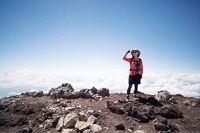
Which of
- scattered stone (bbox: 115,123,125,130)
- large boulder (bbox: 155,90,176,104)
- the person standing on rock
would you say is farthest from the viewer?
large boulder (bbox: 155,90,176,104)

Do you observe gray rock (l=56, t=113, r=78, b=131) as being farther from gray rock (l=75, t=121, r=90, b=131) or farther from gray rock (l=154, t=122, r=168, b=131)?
gray rock (l=154, t=122, r=168, b=131)

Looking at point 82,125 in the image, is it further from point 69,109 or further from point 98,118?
point 69,109

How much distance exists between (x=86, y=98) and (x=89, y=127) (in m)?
4.85

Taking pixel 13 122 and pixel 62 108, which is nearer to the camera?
pixel 13 122

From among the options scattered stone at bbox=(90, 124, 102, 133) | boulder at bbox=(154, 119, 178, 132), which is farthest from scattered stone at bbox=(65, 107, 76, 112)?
boulder at bbox=(154, 119, 178, 132)

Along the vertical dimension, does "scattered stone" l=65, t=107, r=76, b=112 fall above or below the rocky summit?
above

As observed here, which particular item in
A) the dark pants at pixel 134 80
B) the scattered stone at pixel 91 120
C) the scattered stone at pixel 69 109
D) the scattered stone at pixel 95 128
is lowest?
the scattered stone at pixel 95 128

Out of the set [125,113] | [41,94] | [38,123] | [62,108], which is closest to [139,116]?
[125,113]

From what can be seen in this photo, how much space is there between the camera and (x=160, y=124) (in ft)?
22.8

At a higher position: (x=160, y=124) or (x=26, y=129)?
(x=160, y=124)

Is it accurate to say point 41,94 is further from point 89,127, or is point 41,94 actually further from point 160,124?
point 160,124

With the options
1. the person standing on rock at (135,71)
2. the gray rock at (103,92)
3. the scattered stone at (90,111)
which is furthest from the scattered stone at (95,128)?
the gray rock at (103,92)

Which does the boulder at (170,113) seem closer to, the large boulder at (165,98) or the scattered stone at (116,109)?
the scattered stone at (116,109)

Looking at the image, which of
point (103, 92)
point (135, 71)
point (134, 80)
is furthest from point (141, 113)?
point (103, 92)
